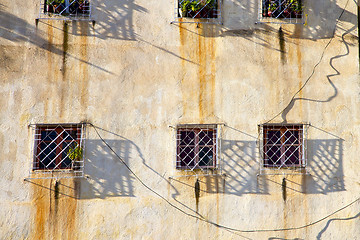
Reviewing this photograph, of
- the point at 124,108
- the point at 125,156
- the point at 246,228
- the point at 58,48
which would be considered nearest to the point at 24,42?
the point at 58,48

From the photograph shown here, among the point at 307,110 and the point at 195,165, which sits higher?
the point at 307,110

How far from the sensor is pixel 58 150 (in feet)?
18.6

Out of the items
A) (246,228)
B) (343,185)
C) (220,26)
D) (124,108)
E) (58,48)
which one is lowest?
(246,228)

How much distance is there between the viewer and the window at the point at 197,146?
5727 millimetres

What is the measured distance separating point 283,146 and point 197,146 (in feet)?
4.67

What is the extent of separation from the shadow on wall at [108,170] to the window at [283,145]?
219 cm

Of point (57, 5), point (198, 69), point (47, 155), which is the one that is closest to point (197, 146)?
point (198, 69)

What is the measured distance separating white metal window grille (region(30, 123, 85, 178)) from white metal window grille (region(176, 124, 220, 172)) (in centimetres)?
155

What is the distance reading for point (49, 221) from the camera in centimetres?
547

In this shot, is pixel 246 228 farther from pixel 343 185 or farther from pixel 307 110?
pixel 307 110

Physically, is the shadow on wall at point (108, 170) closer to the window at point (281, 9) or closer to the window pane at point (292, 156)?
the window pane at point (292, 156)

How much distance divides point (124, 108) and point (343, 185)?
3755mm

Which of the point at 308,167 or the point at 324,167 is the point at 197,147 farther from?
the point at 324,167

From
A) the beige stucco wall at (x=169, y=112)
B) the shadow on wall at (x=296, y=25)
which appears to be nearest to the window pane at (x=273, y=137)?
the beige stucco wall at (x=169, y=112)
